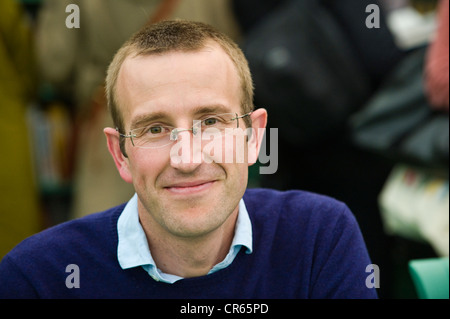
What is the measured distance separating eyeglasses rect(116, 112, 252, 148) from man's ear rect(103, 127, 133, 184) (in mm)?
89

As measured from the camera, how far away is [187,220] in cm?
113

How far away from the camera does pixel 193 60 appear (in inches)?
44.5

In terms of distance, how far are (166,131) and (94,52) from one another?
1613 mm

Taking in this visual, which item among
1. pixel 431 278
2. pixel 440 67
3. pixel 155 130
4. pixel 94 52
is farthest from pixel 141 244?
pixel 94 52

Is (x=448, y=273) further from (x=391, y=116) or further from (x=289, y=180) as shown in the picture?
(x=289, y=180)

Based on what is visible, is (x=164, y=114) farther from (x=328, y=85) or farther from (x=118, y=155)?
(x=328, y=85)

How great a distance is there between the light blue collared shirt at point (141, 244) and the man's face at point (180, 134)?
0.08m

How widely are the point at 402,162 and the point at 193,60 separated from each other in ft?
4.15

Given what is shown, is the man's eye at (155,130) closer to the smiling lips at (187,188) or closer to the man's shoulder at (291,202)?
the smiling lips at (187,188)

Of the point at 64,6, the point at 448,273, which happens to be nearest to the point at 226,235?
the point at 448,273

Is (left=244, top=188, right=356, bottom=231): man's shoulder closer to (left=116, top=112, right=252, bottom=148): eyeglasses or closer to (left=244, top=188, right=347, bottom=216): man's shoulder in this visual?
(left=244, top=188, right=347, bottom=216): man's shoulder

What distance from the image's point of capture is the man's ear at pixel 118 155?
4.07 feet

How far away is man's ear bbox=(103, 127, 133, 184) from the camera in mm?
1242

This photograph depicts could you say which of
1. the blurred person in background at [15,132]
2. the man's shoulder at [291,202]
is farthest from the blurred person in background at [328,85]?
the blurred person in background at [15,132]
